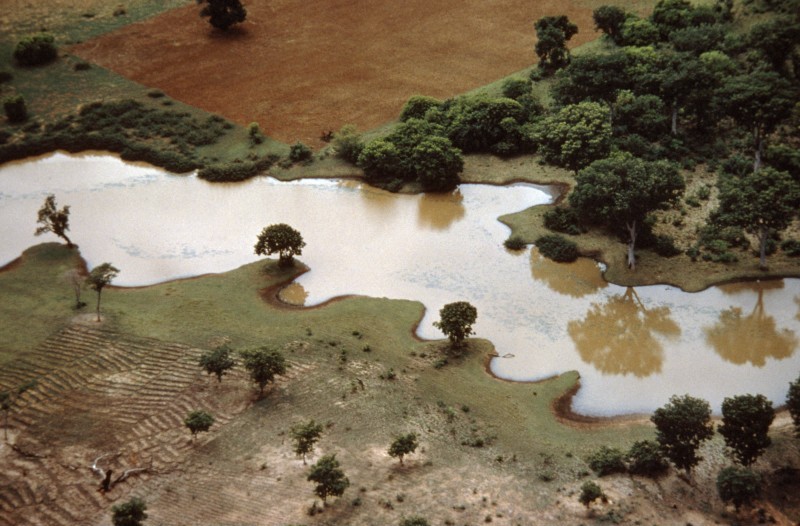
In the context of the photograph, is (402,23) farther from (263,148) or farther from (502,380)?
(502,380)

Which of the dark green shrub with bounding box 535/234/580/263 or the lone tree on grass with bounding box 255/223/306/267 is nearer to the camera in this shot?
the lone tree on grass with bounding box 255/223/306/267

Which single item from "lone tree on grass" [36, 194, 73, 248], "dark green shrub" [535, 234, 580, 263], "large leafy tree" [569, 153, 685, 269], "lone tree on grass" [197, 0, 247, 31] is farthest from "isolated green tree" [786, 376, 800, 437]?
"lone tree on grass" [197, 0, 247, 31]

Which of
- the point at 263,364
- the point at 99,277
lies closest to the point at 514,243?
the point at 263,364

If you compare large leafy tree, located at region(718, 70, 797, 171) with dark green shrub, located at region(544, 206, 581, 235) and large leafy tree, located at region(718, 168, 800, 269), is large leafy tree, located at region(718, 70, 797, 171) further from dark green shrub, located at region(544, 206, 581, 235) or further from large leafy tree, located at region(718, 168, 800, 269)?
dark green shrub, located at region(544, 206, 581, 235)

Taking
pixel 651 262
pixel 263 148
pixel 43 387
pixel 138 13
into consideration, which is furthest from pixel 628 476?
pixel 138 13

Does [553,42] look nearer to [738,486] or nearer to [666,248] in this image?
[666,248]

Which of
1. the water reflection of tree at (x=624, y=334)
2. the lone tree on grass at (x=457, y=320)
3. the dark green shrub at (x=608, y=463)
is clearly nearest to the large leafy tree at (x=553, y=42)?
the water reflection of tree at (x=624, y=334)
